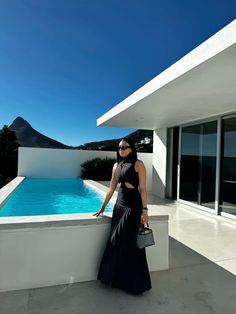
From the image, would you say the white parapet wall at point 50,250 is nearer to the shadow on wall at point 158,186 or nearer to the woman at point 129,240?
the woman at point 129,240

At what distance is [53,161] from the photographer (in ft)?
43.8

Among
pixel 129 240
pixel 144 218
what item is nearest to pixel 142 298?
pixel 129 240

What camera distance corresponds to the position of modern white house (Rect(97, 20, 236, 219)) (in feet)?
10.9

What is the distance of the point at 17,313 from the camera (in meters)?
2.19

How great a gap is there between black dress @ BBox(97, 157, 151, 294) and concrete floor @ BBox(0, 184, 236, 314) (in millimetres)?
134

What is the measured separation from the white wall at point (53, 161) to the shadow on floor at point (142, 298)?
32.1 feet

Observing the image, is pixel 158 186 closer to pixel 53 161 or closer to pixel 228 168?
pixel 228 168

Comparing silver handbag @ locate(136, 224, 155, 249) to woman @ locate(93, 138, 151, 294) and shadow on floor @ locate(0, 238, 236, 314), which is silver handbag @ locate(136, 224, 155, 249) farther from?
shadow on floor @ locate(0, 238, 236, 314)

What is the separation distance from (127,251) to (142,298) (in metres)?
0.49

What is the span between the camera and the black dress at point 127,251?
2.54m

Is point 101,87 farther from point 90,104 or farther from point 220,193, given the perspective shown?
point 220,193

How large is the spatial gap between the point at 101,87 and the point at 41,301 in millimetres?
15307

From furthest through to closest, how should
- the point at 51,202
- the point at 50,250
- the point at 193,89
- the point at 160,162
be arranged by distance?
the point at 160,162
the point at 51,202
the point at 193,89
the point at 50,250

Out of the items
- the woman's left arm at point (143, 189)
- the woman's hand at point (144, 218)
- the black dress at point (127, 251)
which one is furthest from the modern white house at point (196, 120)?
the woman's hand at point (144, 218)
